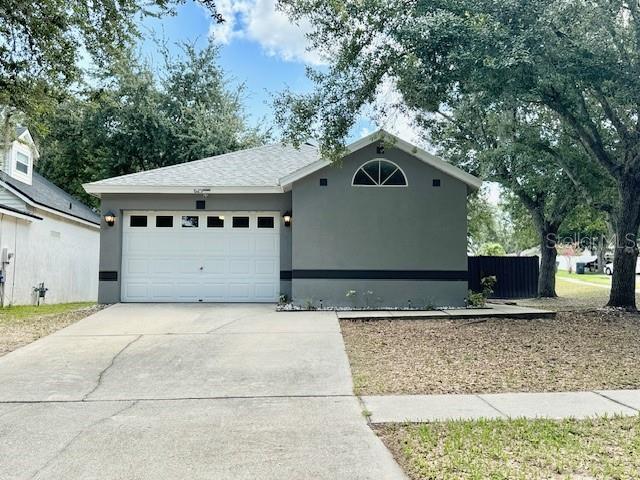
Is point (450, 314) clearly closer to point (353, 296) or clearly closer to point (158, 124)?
point (353, 296)

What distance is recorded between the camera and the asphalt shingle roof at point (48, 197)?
50.0 ft

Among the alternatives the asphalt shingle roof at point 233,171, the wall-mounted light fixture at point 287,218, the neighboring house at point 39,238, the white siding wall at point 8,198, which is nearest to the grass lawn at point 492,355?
the wall-mounted light fixture at point 287,218

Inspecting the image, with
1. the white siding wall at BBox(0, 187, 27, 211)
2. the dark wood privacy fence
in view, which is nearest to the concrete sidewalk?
the dark wood privacy fence

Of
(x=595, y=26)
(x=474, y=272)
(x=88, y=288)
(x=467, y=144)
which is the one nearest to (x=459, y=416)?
(x=595, y=26)

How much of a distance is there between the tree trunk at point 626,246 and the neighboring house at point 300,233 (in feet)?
11.4

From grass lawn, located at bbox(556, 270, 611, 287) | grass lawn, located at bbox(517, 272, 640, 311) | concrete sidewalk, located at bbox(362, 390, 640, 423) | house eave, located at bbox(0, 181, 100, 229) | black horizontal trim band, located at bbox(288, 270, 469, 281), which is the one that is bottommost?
concrete sidewalk, located at bbox(362, 390, 640, 423)

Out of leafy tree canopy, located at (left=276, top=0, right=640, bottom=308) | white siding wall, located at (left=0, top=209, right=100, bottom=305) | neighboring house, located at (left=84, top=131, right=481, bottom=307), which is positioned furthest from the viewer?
white siding wall, located at (left=0, top=209, right=100, bottom=305)

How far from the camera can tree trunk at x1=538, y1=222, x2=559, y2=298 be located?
54.5 ft

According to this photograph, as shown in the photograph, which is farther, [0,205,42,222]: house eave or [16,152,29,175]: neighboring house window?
[16,152,29,175]: neighboring house window

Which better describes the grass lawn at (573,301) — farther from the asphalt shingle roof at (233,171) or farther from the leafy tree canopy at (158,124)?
the leafy tree canopy at (158,124)

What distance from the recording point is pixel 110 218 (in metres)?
12.0

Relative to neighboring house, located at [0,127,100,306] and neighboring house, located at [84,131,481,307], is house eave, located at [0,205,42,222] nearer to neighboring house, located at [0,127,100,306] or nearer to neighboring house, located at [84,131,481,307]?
neighboring house, located at [0,127,100,306]

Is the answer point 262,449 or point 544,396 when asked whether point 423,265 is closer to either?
point 544,396

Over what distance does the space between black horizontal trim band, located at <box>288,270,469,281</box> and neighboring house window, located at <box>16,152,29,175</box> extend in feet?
37.7
